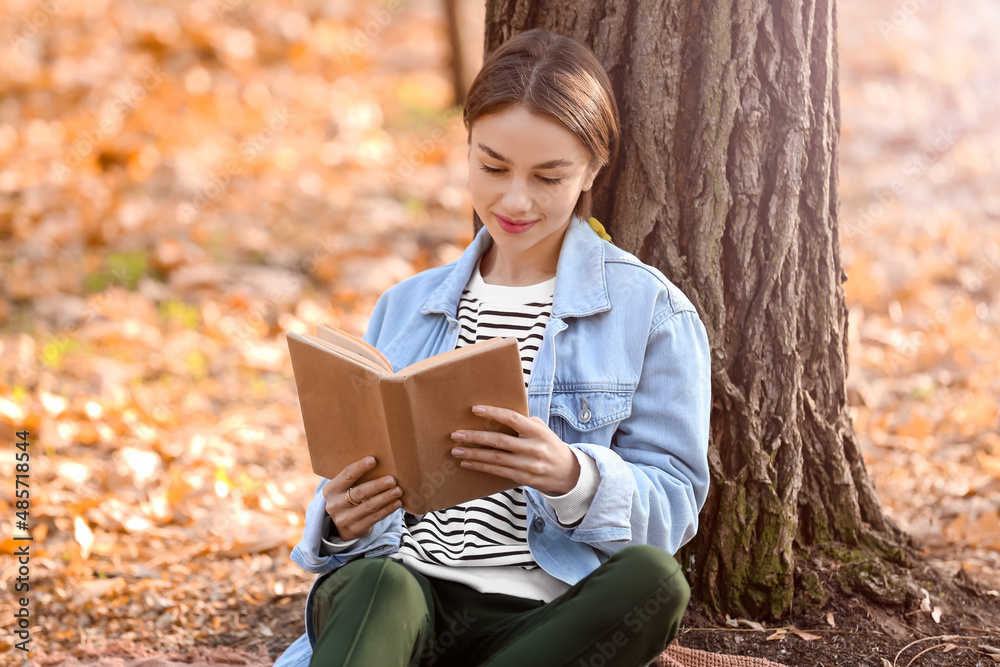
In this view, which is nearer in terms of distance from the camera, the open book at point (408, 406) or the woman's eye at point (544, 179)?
the open book at point (408, 406)

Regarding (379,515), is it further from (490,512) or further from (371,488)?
(490,512)

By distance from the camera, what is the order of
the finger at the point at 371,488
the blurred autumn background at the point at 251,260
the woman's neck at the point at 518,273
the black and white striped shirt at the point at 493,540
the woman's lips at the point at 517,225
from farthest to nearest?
1. the blurred autumn background at the point at 251,260
2. the woman's neck at the point at 518,273
3. the woman's lips at the point at 517,225
4. the black and white striped shirt at the point at 493,540
5. the finger at the point at 371,488

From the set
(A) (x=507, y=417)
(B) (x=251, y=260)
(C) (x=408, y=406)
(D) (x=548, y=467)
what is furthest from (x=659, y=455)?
(B) (x=251, y=260)

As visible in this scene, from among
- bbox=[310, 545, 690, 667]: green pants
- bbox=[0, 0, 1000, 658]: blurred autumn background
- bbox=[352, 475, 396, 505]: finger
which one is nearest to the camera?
bbox=[310, 545, 690, 667]: green pants

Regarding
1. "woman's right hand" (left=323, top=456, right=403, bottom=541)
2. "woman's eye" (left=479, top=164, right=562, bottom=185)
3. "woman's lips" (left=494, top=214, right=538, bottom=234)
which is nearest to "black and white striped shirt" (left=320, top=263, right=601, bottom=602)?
Answer: "woman's right hand" (left=323, top=456, right=403, bottom=541)

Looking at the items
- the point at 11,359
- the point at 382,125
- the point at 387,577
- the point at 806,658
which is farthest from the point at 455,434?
the point at 382,125

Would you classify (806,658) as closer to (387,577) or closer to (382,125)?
(387,577)

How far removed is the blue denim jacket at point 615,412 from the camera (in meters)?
1.82

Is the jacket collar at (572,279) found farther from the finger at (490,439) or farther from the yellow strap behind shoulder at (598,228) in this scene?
the finger at (490,439)

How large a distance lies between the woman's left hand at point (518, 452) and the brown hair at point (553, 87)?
→ 2.24ft

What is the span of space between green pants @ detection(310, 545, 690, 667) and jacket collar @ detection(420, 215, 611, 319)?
0.59 meters

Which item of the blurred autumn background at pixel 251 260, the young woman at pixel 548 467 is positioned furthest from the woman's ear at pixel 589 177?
the blurred autumn background at pixel 251 260

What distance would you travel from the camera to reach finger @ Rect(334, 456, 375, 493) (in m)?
1.75

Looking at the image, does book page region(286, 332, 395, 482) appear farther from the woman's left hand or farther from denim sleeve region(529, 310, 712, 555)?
denim sleeve region(529, 310, 712, 555)
